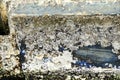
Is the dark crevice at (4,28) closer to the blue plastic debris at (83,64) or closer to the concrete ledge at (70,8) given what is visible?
the concrete ledge at (70,8)

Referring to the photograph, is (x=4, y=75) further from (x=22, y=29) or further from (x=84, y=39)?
(x=84, y=39)

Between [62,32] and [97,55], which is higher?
[62,32]

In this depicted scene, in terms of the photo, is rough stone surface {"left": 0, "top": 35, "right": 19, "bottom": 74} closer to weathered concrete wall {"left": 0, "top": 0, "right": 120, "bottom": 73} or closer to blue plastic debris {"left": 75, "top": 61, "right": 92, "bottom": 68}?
weathered concrete wall {"left": 0, "top": 0, "right": 120, "bottom": 73}

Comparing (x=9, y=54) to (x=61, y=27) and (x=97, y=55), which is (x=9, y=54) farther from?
(x=97, y=55)

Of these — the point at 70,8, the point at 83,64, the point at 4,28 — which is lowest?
the point at 83,64

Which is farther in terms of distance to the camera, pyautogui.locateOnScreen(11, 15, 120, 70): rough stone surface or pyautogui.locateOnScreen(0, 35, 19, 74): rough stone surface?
pyautogui.locateOnScreen(0, 35, 19, 74): rough stone surface

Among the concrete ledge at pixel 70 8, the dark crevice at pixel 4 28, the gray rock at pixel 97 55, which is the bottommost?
the gray rock at pixel 97 55

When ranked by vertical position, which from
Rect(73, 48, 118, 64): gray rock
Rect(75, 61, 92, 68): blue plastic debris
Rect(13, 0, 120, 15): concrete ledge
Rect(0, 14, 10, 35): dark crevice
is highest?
Rect(13, 0, 120, 15): concrete ledge

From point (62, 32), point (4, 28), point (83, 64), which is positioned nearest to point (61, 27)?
point (62, 32)

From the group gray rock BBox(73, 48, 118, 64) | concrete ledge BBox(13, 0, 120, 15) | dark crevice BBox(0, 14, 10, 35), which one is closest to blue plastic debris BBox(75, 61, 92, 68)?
gray rock BBox(73, 48, 118, 64)

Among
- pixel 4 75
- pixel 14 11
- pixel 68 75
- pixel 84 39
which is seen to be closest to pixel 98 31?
pixel 84 39

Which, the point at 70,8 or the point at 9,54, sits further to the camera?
the point at 9,54

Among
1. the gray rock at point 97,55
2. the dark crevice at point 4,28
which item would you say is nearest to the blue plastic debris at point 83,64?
the gray rock at point 97,55

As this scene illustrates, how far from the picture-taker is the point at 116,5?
1362 millimetres
